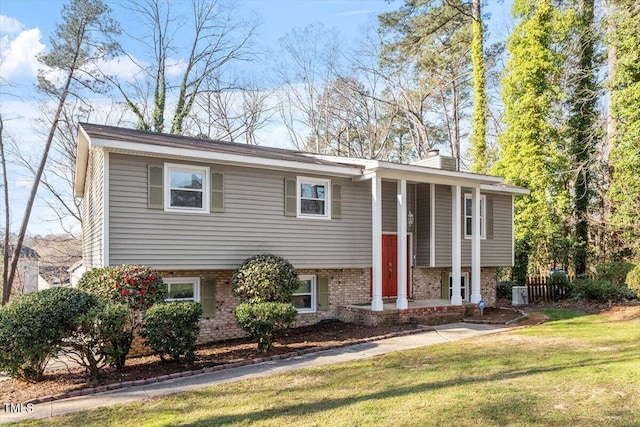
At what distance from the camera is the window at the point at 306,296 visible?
12430mm

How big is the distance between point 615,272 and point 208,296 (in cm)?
1404

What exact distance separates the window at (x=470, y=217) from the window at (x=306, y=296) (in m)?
5.70

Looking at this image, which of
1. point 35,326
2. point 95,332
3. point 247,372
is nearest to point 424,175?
point 247,372

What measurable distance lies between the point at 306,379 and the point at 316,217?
575 cm

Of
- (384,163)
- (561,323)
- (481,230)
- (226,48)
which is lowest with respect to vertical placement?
(561,323)

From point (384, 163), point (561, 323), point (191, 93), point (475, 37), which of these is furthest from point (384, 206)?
point (191, 93)

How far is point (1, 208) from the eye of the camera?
76.7ft

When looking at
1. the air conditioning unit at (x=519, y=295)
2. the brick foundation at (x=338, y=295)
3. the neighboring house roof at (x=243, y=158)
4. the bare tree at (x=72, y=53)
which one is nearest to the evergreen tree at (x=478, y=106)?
the neighboring house roof at (x=243, y=158)

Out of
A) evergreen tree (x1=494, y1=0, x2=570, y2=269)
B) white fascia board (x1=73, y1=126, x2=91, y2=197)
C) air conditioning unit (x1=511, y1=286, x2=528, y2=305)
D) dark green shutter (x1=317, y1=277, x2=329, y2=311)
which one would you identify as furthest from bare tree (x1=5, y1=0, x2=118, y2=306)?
air conditioning unit (x1=511, y1=286, x2=528, y2=305)

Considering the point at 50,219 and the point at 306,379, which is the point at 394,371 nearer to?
the point at 306,379

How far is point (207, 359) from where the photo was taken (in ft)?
29.3

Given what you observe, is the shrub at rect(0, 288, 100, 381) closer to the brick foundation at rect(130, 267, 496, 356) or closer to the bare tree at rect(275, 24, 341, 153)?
the brick foundation at rect(130, 267, 496, 356)

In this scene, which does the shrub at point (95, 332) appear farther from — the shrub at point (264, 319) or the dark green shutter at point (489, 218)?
the dark green shutter at point (489, 218)

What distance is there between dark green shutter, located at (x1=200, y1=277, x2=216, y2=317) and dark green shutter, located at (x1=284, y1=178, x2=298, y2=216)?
2534mm
